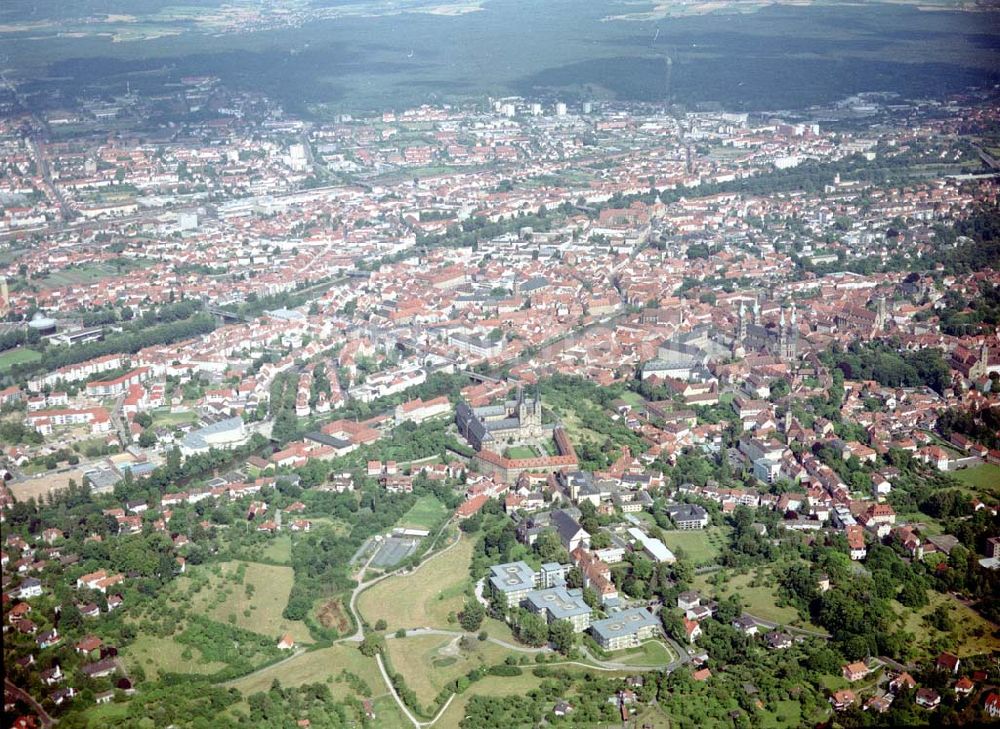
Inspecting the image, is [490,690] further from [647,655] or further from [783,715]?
[783,715]

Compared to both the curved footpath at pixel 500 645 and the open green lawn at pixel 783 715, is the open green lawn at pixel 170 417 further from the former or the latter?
the open green lawn at pixel 783 715

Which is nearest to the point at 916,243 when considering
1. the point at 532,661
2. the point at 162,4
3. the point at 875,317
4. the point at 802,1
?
the point at 875,317

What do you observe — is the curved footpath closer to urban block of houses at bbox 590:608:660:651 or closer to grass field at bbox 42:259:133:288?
urban block of houses at bbox 590:608:660:651

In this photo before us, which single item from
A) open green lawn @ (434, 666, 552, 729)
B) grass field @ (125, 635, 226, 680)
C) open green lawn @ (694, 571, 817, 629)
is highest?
grass field @ (125, 635, 226, 680)

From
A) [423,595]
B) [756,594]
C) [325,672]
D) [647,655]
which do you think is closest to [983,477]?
[756,594]

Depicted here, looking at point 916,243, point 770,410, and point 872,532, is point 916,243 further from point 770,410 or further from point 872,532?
point 872,532

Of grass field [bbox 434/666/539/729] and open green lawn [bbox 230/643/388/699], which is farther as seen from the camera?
open green lawn [bbox 230/643/388/699]

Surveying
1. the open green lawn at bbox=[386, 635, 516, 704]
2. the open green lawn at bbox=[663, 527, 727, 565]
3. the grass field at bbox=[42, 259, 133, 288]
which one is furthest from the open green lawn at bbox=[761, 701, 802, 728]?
the grass field at bbox=[42, 259, 133, 288]

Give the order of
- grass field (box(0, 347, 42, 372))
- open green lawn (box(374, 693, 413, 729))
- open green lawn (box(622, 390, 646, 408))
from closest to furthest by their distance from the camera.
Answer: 1. open green lawn (box(374, 693, 413, 729))
2. open green lawn (box(622, 390, 646, 408))
3. grass field (box(0, 347, 42, 372))
